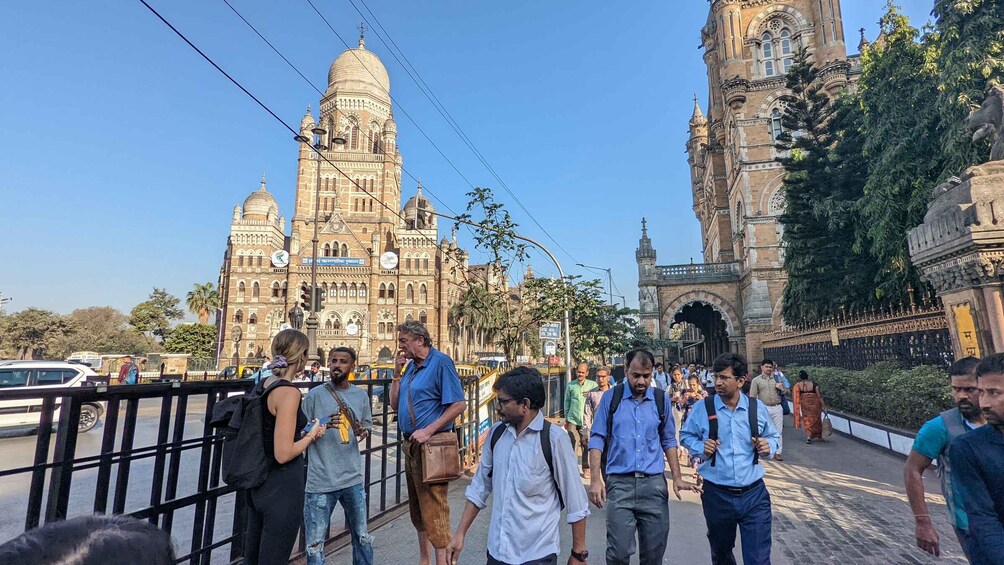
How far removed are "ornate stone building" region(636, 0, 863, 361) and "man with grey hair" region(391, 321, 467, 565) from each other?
25835 millimetres

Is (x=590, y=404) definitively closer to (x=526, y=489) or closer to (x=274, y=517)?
(x=526, y=489)

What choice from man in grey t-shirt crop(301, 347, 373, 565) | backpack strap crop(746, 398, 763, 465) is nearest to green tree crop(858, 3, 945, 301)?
backpack strap crop(746, 398, 763, 465)

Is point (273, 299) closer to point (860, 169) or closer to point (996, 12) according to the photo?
point (860, 169)

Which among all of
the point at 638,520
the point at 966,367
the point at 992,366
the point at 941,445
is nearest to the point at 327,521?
the point at 638,520

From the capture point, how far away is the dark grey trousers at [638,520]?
133 inches

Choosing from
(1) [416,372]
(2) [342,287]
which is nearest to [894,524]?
(1) [416,372]

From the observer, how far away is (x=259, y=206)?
55.2 metres

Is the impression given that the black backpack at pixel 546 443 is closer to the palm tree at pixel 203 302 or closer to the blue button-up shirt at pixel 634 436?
the blue button-up shirt at pixel 634 436

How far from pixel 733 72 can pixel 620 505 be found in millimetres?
31345

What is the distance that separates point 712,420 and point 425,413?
2.16m

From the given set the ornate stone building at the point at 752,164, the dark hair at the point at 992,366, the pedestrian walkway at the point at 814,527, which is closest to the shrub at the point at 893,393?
the pedestrian walkway at the point at 814,527

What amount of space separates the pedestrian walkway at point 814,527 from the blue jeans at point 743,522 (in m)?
1.12

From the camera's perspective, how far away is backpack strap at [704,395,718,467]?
11.6 ft

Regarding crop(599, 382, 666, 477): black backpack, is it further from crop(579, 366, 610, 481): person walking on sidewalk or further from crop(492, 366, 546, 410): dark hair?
crop(579, 366, 610, 481): person walking on sidewalk
